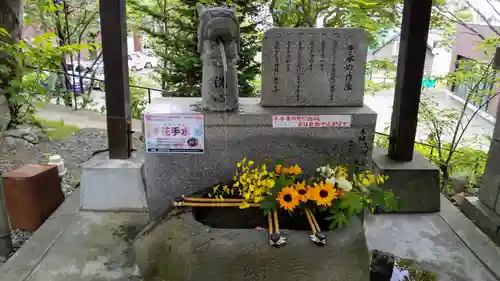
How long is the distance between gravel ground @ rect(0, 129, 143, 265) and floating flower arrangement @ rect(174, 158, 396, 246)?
3.22 metres

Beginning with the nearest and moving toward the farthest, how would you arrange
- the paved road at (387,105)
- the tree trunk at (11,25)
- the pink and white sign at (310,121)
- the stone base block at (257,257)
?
the stone base block at (257,257), the pink and white sign at (310,121), the tree trunk at (11,25), the paved road at (387,105)

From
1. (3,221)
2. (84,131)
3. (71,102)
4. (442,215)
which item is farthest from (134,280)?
(71,102)

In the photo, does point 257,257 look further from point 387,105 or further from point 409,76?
point 387,105

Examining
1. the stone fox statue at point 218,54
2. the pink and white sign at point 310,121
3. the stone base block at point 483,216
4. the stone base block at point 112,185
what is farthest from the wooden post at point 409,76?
the stone base block at point 112,185

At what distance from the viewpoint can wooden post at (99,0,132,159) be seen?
14.5 ft

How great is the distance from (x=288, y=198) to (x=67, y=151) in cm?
547

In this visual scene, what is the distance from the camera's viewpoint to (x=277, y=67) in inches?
159

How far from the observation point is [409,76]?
483cm

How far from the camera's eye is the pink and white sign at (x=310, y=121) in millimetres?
3977

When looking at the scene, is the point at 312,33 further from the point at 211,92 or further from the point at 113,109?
the point at 113,109

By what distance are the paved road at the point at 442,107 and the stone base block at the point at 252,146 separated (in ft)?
15.2

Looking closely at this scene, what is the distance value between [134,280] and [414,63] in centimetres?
390

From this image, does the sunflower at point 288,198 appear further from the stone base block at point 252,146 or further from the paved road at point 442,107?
the paved road at point 442,107

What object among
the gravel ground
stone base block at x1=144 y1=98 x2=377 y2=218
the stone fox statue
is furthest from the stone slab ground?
the stone fox statue
